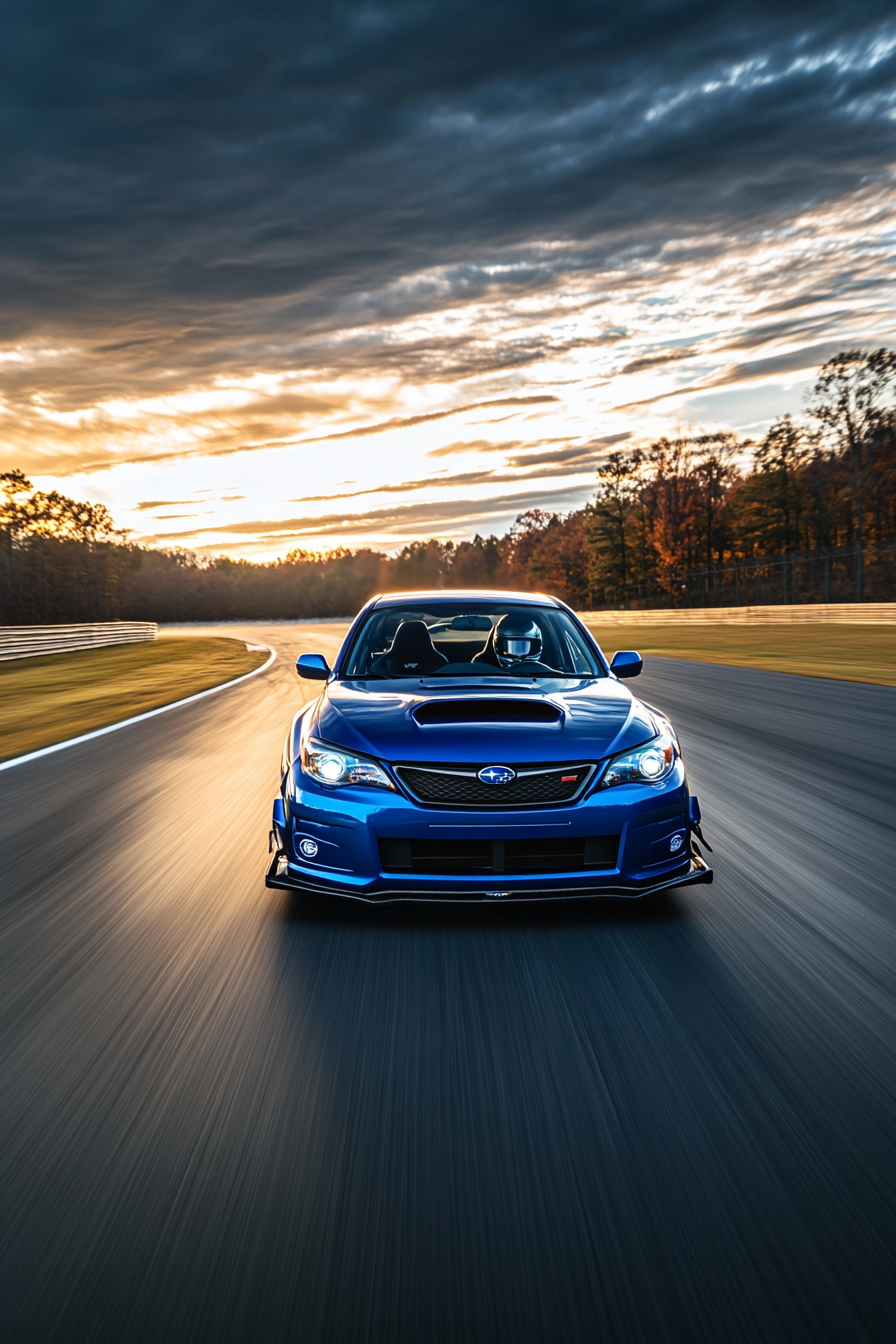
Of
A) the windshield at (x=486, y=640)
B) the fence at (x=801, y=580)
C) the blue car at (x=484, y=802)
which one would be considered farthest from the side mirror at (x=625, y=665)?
the fence at (x=801, y=580)

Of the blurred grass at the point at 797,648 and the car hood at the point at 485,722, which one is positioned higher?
the car hood at the point at 485,722

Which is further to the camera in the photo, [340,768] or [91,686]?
[91,686]

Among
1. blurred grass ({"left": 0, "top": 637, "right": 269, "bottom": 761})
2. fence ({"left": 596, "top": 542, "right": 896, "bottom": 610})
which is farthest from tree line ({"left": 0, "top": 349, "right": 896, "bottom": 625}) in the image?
blurred grass ({"left": 0, "top": 637, "right": 269, "bottom": 761})

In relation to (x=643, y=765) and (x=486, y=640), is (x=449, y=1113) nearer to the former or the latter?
(x=643, y=765)

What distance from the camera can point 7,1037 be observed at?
331cm

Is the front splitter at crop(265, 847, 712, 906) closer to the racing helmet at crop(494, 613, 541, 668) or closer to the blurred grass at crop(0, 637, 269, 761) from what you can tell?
the racing helmet at crop(494, 613, 541, 668)

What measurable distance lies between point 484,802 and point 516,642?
2421 mm

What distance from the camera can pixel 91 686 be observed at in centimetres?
2105

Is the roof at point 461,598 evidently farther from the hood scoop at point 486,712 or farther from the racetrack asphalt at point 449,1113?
the racetrack asphalt at point 449,1113

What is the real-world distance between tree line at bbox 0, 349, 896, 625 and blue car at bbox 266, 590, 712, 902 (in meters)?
44.6

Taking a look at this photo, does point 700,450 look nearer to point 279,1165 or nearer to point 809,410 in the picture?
point 809,410

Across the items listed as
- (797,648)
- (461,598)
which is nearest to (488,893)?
(461,598)

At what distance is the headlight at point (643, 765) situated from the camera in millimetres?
4285

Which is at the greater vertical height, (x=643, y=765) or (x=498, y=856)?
(x=643, y=765)
